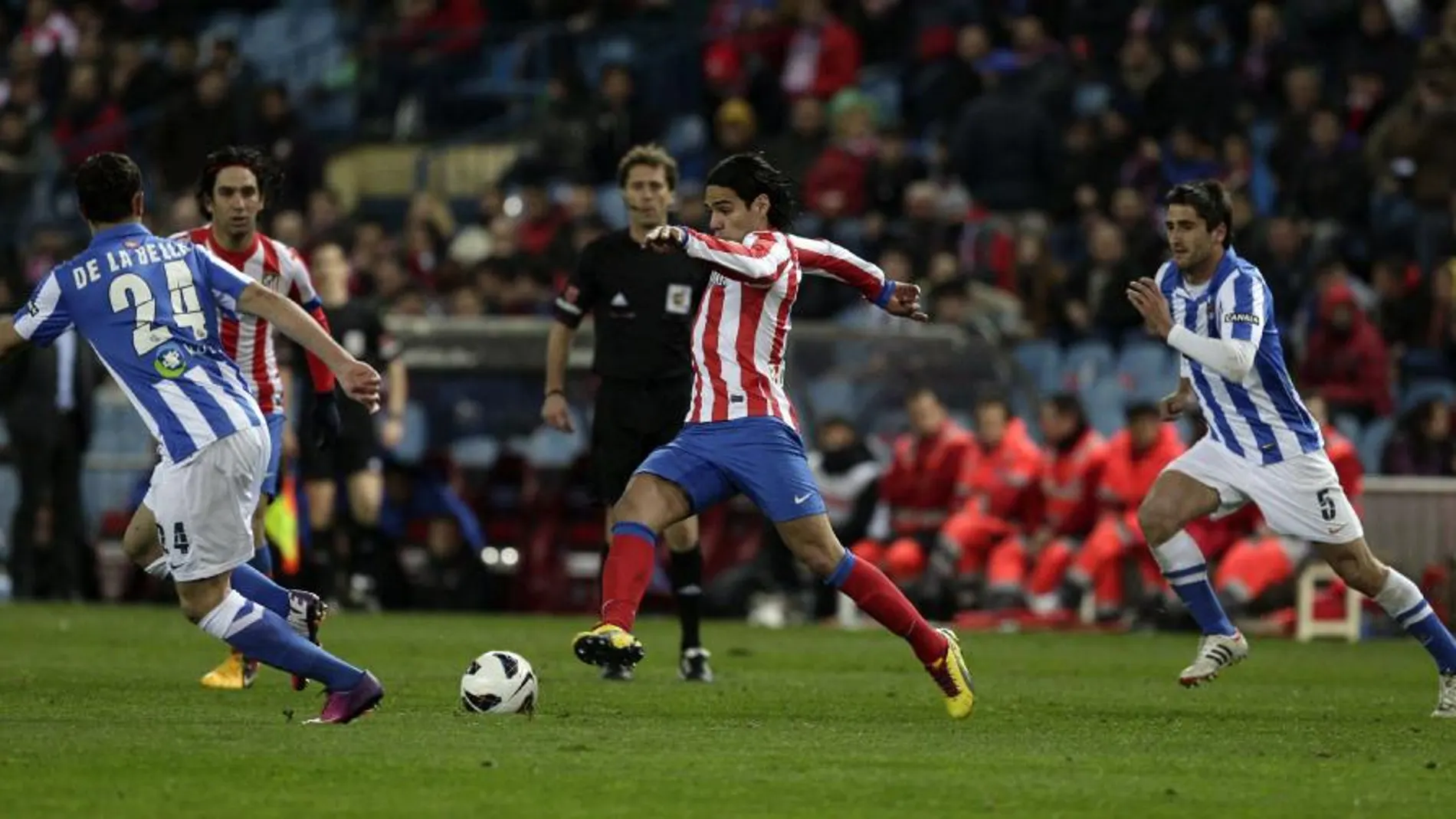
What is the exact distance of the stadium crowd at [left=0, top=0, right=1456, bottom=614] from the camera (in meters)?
19.5

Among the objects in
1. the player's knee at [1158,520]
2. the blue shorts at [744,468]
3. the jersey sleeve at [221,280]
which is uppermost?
the jersey sleeve at [221,280]

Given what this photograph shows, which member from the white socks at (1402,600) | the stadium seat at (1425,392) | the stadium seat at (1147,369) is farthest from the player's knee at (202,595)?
the stadium seat at (1147,369)

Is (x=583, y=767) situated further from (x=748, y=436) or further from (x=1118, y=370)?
(x=1118, y=370)

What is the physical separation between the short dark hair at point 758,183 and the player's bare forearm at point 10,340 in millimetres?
2673

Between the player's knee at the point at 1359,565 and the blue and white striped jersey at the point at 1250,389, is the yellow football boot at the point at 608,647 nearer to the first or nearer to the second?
the blue and white striped jersey at the point at 1250,389

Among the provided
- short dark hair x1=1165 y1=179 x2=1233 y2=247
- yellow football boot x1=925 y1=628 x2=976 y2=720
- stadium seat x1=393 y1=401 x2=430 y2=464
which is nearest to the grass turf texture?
yellow football boot x1=925 y1=628 x2=976 y2=720

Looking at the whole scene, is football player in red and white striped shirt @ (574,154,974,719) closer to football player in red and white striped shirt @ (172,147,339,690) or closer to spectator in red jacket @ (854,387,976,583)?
football player in red and white striped shirt @ (172,147,339,690)

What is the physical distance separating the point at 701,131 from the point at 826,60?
4.62 ft

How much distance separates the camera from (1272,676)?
550 inches

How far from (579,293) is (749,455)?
2.92 meters

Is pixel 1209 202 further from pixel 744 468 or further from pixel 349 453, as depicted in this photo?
pixel 349 453

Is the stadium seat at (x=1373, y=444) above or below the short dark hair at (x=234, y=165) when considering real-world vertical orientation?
below

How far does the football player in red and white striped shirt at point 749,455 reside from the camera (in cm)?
1045

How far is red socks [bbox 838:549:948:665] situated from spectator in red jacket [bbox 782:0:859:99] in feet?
49.9
